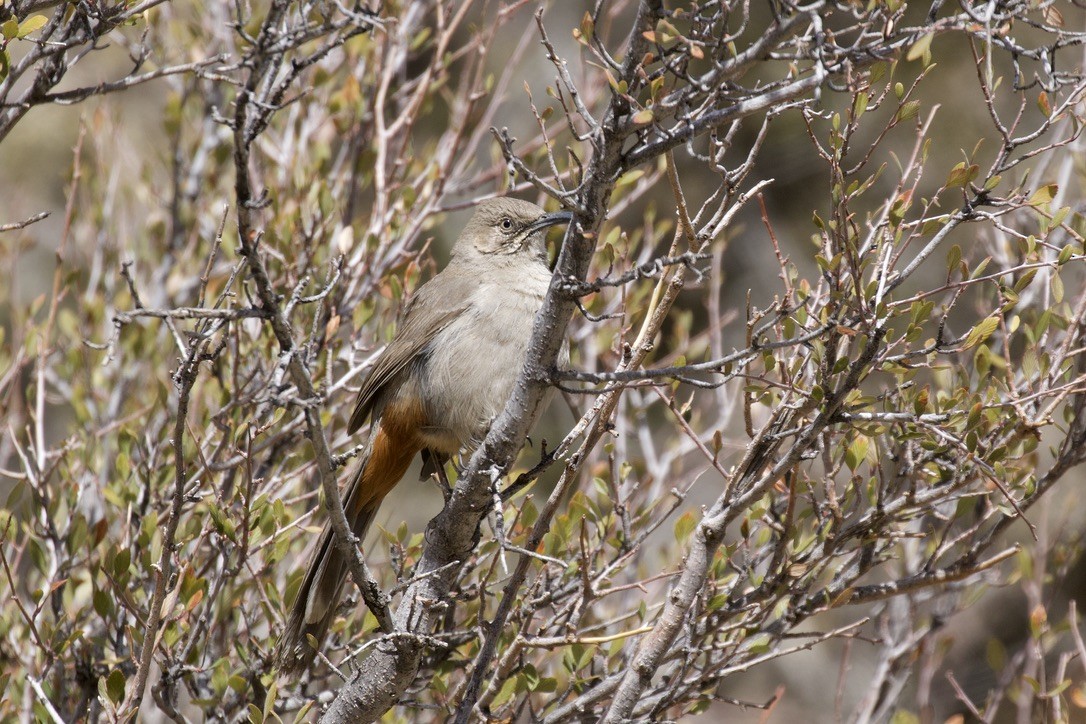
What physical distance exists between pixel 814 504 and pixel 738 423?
5.42m

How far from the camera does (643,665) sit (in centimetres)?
299

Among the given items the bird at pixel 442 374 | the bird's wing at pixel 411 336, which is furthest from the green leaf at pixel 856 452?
the bird's wing at pixel 411 336

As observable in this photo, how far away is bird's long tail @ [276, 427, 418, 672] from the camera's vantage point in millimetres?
3416

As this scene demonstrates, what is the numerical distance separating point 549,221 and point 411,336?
28.4 inches

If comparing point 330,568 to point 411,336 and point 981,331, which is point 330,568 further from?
point 981,331

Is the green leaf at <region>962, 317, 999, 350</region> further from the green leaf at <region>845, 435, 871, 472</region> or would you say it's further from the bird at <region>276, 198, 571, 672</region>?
the bird at <region>276, 198, 571, 672</region>

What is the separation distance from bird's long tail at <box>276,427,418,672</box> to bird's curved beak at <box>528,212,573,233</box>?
1045mm

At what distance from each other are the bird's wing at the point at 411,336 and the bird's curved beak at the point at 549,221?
41cm

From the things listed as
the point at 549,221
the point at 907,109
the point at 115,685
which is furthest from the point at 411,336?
the point at 907,109

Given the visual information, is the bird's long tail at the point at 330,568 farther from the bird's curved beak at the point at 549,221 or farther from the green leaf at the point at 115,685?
the bird's curved beak at the point at 549,221

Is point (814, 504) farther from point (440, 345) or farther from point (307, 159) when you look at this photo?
point (307, 159)

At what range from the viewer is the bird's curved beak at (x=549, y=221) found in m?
4.09

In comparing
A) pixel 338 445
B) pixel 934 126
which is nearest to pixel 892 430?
pixel 338 445

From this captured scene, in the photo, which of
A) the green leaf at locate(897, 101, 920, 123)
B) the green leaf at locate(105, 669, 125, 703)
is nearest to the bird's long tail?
the green leaf at locate(105, 669, 125, 703)
